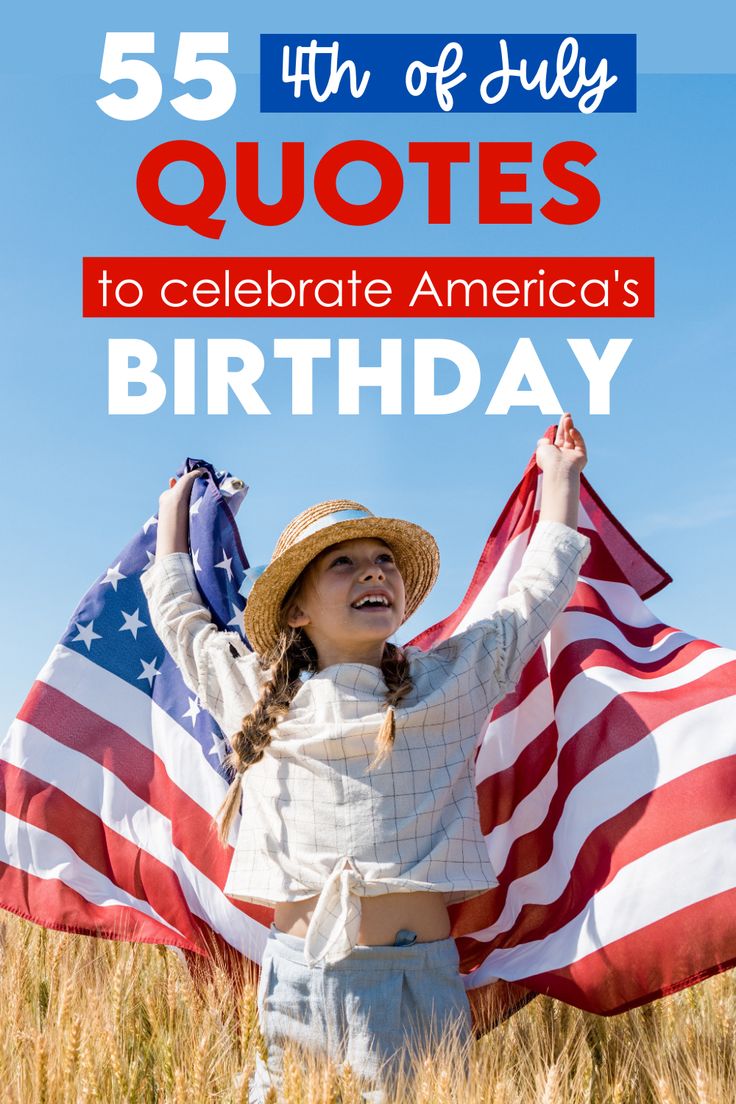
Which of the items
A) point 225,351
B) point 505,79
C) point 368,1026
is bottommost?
point 368,1026

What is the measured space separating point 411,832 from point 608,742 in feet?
3.31

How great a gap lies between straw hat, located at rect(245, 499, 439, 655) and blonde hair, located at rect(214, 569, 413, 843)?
0.23 ft

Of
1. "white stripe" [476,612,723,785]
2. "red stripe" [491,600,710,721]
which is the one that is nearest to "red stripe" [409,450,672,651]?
"red stripe" [491,600,710,721]

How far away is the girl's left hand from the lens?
4598mm

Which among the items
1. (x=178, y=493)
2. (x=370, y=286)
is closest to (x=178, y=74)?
(x=370, y=286)

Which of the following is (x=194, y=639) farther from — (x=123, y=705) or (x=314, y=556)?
(x=123, y=705)

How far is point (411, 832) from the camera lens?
359 centimetres

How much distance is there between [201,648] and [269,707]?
579mm

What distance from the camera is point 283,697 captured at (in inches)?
153

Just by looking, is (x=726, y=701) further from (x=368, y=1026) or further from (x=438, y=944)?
(x=368, y=1026)

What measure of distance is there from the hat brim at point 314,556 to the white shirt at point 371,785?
202mm

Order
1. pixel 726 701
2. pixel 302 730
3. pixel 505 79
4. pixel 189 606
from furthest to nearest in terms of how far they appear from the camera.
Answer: pixel 505 79 < pixel 189 606 < pixel 726 701 < pixel 302 730

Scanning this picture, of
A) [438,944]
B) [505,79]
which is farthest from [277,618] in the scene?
[505,79]

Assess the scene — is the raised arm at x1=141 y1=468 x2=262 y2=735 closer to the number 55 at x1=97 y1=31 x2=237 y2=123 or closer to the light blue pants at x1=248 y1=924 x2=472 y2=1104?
the light blue pants at x1=248 y1=924 x2=472 y2=1104
